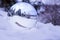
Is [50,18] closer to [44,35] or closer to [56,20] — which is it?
[56,20]

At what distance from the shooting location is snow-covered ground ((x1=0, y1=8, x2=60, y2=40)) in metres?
1.49

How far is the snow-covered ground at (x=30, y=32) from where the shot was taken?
4.89 ft

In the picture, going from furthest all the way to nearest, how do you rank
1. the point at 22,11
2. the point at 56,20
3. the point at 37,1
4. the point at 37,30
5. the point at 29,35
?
the point at 37,1
the point at 22,11
the point at 56,20
the point at 37,30
the point at 29,35

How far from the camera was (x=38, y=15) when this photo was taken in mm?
2246

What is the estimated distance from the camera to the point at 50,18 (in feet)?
6.76

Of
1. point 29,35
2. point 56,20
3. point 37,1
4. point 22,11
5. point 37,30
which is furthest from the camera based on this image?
point 37,1

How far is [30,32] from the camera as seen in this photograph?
1619mm

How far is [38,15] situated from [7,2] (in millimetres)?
864

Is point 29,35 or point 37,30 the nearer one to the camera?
point 29,35

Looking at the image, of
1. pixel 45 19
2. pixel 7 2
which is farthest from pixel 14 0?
pixel 45 19

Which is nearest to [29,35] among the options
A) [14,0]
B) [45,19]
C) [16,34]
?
[16,34]

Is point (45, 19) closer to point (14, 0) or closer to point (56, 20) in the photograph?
point (56, 20)

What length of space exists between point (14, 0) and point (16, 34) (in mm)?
1533

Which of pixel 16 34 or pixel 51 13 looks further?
pixel 51 13
